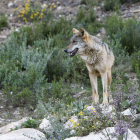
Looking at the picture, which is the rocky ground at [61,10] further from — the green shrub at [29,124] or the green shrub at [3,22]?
the green shrub at [29,124]

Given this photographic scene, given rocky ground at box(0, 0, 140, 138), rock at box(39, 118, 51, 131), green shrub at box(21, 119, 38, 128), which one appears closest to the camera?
rock at box(39, 118, 51, 131)

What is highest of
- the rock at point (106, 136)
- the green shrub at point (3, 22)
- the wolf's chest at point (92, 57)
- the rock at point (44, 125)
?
the green shrub at point (3, 22)

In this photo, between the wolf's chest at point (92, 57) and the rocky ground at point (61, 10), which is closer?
the wolf's chest at point (92, 57)

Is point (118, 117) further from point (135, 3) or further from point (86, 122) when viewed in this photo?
point (135, 3)

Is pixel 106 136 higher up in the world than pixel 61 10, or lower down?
lower down

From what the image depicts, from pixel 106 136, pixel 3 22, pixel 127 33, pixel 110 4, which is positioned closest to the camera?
pixel 106 136

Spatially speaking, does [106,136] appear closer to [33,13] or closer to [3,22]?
[3,22]

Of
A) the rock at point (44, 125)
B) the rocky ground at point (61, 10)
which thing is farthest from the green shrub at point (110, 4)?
the rock at point (44, 125)

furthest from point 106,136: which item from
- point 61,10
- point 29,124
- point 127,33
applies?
point 61,10

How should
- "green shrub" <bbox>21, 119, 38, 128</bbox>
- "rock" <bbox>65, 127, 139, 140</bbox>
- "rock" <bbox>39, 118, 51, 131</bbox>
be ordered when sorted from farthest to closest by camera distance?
"green shrub" <bbox>21, 119, 38, 128</bbox> → "rock" <bbox>39, 118, 51, 131</bbox> → "rock" <bbox>65, 127, 139, 140</bbox>

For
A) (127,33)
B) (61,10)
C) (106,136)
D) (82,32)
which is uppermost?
(82,32)

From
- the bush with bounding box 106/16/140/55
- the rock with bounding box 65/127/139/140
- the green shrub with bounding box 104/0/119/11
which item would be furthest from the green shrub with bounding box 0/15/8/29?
the rock with bounding box 65/127/139/140

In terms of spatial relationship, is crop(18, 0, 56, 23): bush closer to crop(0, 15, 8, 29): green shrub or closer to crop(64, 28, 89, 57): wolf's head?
crop(0, 15, 8, 29): green shrub

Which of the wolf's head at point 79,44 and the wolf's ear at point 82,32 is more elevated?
the wolf's ear at point 82,32
